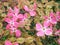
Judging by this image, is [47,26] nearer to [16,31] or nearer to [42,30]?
[42,30]

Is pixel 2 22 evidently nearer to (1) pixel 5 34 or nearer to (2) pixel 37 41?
(1) pixel 5 34

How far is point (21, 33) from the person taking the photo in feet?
4.17

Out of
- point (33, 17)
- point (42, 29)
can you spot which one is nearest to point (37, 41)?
point (42, 29)

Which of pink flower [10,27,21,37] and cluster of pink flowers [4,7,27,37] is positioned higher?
cluster of pink flowers [4,7,27,37]

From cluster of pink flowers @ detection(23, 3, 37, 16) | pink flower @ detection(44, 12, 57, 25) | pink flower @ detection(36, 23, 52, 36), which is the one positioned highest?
cluster of pink flowers @ detection(23, 3, 37, 16)

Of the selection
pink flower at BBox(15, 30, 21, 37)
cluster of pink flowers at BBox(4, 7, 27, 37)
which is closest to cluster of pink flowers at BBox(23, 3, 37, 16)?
cluster of pink flowers at BBox(4, 7, 27, 37)

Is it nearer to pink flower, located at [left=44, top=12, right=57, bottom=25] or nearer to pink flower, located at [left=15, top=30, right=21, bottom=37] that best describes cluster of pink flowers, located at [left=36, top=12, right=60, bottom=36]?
pink flower, located at [left=44, top=12, right=57, bottom=25]

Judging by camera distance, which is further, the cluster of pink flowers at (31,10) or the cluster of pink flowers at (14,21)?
the cluster of pink flowers at (31,10)

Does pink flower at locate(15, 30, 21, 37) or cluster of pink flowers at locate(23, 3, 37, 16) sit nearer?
pink flower at locate(15, 30, 21, 37)

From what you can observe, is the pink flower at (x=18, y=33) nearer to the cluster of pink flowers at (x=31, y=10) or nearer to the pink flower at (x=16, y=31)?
the pink flower at (x=16, y=31)

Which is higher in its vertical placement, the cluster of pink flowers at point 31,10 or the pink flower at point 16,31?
the cluster of pink flowers at point 31,10

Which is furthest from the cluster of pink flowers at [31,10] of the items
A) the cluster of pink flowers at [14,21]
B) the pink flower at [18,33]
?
the pink flower at [18,33]

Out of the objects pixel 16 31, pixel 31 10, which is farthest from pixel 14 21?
pixel 31 10

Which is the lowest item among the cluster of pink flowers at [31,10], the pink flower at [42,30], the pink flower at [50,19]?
the pink flower at [42,30]
